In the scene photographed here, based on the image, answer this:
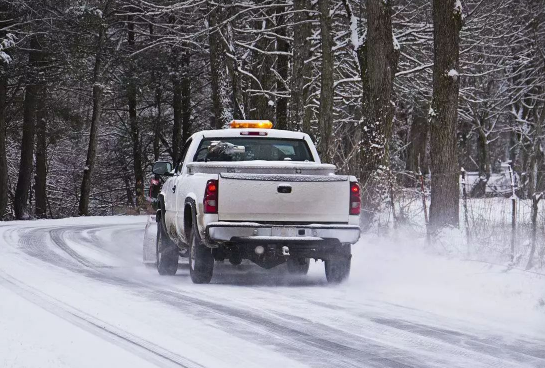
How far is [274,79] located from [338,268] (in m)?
20.6

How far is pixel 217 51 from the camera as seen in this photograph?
28.6 meters

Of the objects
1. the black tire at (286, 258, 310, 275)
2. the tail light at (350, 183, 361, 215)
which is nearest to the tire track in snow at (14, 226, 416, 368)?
the tail light at (350, 183, 361, 215)

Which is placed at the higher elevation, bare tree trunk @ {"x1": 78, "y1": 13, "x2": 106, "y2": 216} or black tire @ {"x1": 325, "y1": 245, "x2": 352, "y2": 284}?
bare tree trunk @ {"x1": 78, "y1": 13, "x2": 106, "y2": 216}

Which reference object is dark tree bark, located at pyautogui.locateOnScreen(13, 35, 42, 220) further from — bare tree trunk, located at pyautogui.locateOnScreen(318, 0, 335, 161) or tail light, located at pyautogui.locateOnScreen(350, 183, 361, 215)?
tail light, located at pyautogui.locateOnScreen(350, 183, 361, 215)

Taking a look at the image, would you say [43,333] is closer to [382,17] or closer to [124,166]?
[382,17]

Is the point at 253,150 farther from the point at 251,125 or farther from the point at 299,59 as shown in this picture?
the point at 299,59

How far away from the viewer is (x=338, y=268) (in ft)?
40.4

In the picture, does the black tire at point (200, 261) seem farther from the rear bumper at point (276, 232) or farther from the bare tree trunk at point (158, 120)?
the bare tree trunk at point (158, 120)

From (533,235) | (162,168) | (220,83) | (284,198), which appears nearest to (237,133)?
(162,168)

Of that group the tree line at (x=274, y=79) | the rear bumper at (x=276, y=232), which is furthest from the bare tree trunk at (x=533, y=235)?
the rear bumper at (x=276, y=232)

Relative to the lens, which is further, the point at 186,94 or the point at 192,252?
the point at 186,94

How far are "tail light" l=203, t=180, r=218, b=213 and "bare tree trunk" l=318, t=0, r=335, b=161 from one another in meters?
12.2

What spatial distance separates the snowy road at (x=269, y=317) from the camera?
7188 millimetres

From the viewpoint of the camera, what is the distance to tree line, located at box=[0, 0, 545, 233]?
19938 millimetres
